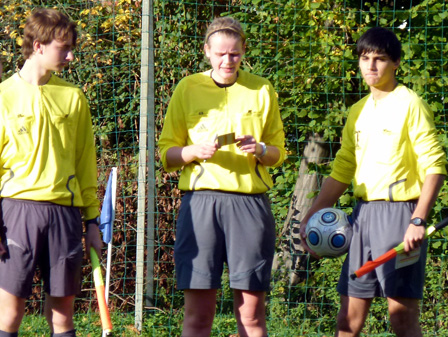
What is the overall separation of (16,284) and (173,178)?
11.6 feet

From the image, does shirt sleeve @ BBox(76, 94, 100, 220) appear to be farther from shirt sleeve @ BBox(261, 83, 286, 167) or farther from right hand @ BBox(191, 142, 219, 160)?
shirt sleeve @ BBox(261, 83, 286, 167)

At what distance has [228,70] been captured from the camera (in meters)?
3.95

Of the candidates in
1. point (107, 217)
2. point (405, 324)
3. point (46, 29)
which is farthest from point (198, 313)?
point (107, 217)

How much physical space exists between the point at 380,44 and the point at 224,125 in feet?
2.92

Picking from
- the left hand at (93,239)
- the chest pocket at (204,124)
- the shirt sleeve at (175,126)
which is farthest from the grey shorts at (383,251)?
the left hand at (93,239)

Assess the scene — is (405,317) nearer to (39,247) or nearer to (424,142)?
(424,142)

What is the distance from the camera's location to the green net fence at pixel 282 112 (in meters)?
6.54

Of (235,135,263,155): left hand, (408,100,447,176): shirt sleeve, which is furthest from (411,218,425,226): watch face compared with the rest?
(235,135,263,155): left hand

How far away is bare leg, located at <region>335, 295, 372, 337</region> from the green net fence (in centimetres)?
227

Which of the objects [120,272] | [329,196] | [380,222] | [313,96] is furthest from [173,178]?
[380,222]

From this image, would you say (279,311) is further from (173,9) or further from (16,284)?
(16,284)

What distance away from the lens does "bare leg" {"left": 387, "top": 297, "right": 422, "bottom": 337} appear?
157 inches

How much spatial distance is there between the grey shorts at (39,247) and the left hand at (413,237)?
61.4 inches

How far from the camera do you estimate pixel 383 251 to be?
13.1 ft
